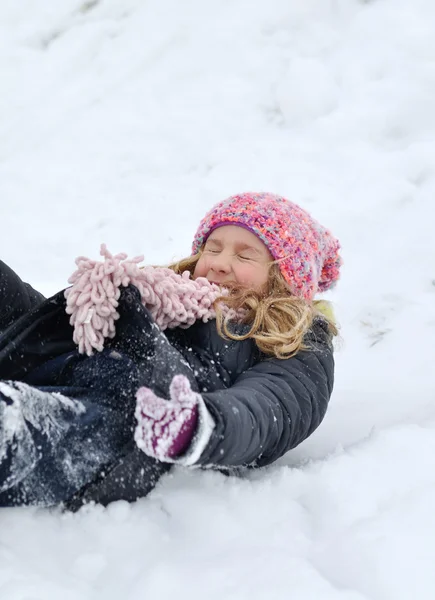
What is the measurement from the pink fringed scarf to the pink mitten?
468 mm

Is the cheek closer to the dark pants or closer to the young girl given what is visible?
the young girl

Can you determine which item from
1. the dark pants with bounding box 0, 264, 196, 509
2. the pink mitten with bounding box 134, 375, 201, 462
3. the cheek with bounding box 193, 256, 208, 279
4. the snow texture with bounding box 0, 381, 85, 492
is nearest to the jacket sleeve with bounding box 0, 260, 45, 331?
the dark pants with bounding box 0, 264, 196, 509

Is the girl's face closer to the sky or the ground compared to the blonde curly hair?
closer to the sky

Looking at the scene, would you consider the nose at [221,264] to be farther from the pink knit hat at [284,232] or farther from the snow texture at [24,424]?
the snow texture at [24,424]

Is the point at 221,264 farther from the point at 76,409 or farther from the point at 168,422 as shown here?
the point at 168,422

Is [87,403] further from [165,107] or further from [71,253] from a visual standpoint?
[165,107]

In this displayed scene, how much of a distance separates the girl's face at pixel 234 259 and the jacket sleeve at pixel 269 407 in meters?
0.25

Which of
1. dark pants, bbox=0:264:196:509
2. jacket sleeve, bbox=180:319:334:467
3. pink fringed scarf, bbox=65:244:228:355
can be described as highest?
pink fringed scarf, bbox=65:244:228:355

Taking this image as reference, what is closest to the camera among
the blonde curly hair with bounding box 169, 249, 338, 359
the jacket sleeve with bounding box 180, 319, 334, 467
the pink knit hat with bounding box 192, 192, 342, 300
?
the jacket sleeve with bounding box 180, 319, 334, 467

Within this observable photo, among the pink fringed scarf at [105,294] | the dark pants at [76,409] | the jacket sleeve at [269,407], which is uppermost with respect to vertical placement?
the pink fringed scarf at [105,294]

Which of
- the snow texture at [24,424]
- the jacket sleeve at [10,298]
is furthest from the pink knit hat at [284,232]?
the snow texture at [24,424]

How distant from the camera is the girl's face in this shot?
1906mm

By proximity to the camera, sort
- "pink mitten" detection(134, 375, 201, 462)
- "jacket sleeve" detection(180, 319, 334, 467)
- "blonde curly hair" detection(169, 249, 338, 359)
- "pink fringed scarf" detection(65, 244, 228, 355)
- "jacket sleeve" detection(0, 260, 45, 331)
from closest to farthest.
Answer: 1. "pink mitten" detection(134, 375, 201, 462)
2. "jacket sleeve" detection(180, 319, 334, 467)
3. "pink fringed scarf" detection(65, 244, 228, 355)
4. "blonde curly hair" detection(169, 249, 338, 359)
5. "jacket sleeve" detection(0, 260, 45, 331)

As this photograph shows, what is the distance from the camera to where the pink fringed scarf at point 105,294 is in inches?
57.9
